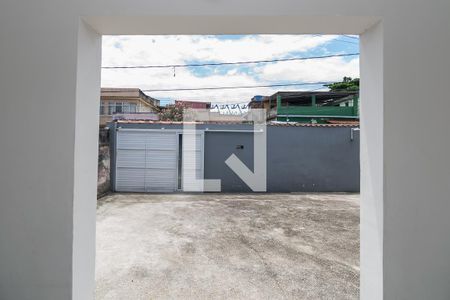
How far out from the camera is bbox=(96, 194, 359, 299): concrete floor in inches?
112

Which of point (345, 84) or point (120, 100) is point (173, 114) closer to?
point (120, 100)

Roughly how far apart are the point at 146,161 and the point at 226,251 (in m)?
6.14

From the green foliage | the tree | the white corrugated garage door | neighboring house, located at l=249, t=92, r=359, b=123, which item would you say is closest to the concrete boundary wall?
the white corrugated garage door

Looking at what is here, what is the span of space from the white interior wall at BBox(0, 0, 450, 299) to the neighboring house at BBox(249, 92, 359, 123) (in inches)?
533

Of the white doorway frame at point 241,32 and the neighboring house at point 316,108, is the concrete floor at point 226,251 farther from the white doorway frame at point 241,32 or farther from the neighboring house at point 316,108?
the neighboring house at point 316,108

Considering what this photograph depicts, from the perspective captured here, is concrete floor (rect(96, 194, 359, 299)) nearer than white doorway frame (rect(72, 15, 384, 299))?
No

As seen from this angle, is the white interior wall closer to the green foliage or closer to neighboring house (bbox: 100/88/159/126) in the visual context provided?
the green foliage

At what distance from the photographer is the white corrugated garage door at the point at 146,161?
9242 mm

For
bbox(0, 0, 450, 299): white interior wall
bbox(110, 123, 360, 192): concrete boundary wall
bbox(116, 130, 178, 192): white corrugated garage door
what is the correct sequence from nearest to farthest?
bbox(0, 0, 450, 299): white interior wall, bbox(116, 130, 178, 192): white corrugated garage door, bbox(110, 123, 360, 192): concrete boundary wall
